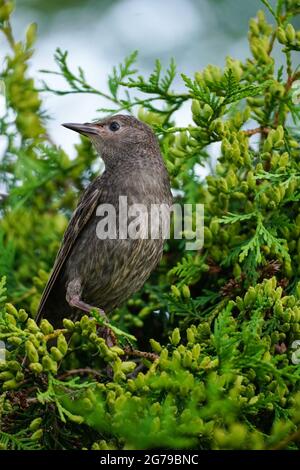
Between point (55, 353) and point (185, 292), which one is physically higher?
point (185, 292)

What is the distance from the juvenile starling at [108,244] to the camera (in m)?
4.34

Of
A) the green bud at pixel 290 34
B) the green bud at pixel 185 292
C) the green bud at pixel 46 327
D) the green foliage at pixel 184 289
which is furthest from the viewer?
the green bud at pixel 290 34

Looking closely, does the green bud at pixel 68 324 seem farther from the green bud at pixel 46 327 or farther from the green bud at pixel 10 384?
the green bud at pixel 10 384

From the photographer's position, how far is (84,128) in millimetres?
4746

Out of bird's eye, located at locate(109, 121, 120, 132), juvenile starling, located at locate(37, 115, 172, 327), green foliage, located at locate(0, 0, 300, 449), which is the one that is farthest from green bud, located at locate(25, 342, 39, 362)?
bird's eye, located at locate(109, 121, 120, 132)

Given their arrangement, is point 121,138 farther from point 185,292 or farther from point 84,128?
point 185,292

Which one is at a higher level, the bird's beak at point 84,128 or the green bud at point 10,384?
the bird's beak at point 84,128

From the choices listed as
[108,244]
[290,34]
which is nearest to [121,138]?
[108,244]

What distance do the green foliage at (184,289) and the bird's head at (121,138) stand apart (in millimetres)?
109

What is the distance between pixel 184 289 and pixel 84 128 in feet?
4.77

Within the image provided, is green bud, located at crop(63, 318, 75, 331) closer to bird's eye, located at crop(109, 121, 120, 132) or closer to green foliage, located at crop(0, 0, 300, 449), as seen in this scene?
green foliage, located at crop(0, 0, 300, 449)

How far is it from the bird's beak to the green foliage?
0.12 m

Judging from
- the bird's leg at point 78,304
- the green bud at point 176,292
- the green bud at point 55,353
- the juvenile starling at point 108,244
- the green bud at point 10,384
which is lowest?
the green bud at point 10,384

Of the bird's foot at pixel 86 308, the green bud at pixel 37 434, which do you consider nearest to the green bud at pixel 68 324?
the green bud at pixel 37 434
